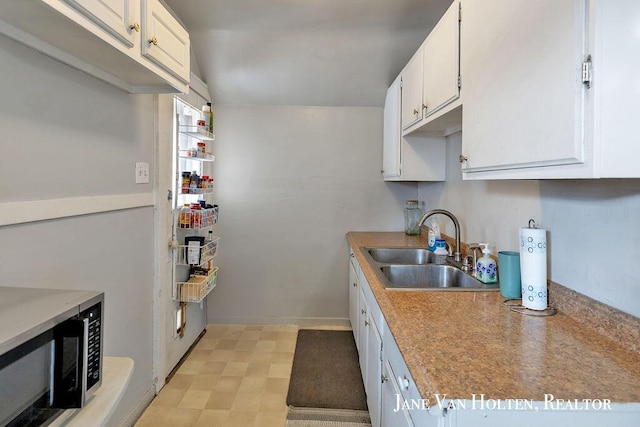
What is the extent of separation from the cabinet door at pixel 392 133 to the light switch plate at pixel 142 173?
5.29 feet

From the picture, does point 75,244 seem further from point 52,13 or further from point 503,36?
point 503,36

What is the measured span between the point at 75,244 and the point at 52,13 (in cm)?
84

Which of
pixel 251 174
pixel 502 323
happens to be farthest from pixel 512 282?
pixel 251 174

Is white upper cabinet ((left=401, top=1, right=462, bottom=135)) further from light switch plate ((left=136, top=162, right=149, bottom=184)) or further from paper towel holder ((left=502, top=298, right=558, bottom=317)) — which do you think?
light switch plate ((left=136, top=162, right=149, bottom=184))

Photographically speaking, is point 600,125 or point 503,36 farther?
point 503,36

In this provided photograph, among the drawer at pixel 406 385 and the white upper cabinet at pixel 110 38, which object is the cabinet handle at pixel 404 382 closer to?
the drawer at pixel 406 385

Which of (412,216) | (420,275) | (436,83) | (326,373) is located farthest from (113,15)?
(412,216)

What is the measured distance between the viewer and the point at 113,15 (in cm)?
114

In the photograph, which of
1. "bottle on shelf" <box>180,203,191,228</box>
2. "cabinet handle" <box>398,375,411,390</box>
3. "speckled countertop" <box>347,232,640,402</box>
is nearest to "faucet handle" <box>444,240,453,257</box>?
"speckled countertop" <box>347,232,640,402</box>

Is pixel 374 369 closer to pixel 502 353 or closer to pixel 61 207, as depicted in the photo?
pixel 502 353

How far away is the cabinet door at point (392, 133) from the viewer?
262 centimetres

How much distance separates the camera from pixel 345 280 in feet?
11.1

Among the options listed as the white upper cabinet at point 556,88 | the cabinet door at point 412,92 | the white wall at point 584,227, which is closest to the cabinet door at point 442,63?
the cabinet door at point 412,92

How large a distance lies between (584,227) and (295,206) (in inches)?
95.1
